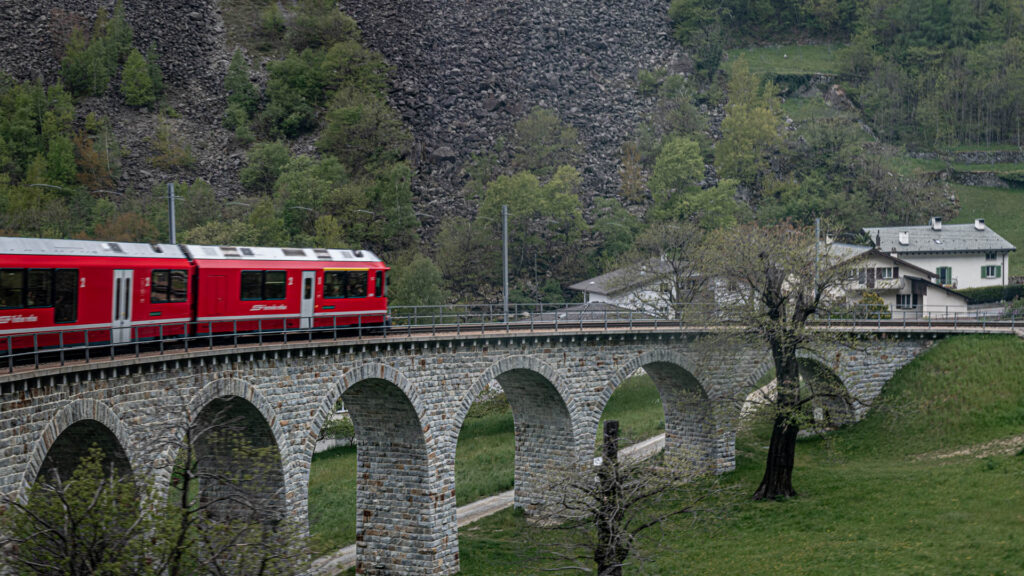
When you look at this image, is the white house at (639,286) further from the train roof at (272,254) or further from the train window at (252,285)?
the train window at (252,285)

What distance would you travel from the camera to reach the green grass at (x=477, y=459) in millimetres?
44125

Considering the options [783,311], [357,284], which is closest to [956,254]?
[783,311]

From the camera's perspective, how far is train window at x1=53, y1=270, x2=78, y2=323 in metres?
26.3

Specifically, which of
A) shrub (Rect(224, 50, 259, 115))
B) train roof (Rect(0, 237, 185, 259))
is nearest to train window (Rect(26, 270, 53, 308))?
train roof (Rect(0, 237, 185, 259))

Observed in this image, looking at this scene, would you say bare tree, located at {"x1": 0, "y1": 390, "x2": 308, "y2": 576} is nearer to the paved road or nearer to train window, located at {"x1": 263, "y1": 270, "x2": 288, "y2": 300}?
the paved road

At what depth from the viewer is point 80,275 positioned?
27.0m

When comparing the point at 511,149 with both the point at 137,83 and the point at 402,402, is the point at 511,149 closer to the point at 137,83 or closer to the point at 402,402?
the point at 137,83

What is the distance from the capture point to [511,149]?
330 feet

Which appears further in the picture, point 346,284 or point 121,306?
point 346,284

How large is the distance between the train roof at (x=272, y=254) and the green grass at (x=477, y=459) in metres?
11.3

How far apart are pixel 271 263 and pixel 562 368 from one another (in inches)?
528

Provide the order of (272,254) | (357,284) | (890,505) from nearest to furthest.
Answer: (272,254) < (357,284) < (890,505)

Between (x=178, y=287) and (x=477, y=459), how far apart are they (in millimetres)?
25362

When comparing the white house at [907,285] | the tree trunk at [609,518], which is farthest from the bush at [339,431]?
the white house at [907,285]
